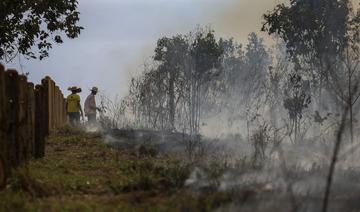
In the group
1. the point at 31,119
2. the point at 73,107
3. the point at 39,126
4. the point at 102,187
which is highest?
the point at 73,107

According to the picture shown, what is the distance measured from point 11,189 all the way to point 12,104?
1790 millimetres

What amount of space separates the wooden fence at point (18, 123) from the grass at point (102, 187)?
0.78 ft

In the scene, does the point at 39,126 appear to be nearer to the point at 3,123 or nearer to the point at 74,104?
the point at 3,123

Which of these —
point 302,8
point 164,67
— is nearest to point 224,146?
point 302,8

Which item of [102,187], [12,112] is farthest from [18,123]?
[102,187]

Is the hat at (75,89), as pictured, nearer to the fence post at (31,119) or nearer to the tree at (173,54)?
the fence post at (31,119)

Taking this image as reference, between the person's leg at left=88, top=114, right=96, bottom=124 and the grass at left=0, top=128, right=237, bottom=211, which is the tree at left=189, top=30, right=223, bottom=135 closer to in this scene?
the person's leg at left=88, top=114, right=96, bottom=124

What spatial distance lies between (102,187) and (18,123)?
185cm

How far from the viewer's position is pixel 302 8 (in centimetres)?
2394

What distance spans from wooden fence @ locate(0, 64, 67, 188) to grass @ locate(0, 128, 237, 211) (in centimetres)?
24

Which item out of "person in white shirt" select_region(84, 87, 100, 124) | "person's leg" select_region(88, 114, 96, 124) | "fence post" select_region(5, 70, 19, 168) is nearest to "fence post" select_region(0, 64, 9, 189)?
"fence post" select_region(5, 70, 19, 168)

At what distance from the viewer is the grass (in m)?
6.24

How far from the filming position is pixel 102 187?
304 inches

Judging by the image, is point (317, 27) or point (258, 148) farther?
point (317, 27)
